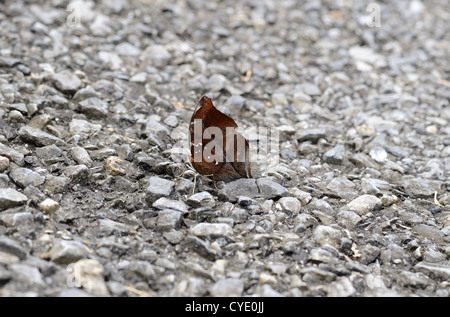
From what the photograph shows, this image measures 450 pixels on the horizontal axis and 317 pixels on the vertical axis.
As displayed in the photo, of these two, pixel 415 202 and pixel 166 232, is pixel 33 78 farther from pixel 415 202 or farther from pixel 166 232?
pixel 415 202

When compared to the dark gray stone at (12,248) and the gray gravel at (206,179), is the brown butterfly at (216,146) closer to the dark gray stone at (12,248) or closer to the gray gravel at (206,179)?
the gray gravel at (206,179)

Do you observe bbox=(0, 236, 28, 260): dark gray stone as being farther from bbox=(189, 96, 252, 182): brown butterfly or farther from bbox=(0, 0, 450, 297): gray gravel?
bbox=(189, 96, 252, 182): brown butterfly

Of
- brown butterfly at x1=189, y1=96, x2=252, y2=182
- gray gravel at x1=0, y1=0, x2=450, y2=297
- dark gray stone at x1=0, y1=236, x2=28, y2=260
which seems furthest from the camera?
brown butterfly at x1=189, y1=96, x2=252, y2=182

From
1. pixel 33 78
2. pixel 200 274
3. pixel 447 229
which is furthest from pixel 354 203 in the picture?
pixel 33 78

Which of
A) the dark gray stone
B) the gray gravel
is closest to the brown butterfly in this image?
the gray gravel

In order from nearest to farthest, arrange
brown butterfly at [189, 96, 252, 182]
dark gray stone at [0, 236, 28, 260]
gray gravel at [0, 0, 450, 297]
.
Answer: dark gray stone at [0, 236, 28, 260] < gray gravel at [0, 0, 450, 297] < brown butterfly at [189, 96, 252, 182]
